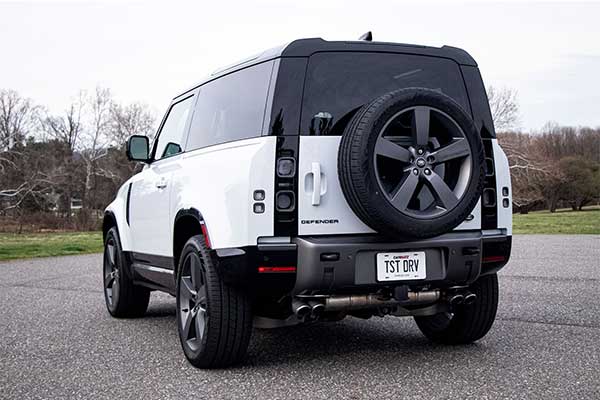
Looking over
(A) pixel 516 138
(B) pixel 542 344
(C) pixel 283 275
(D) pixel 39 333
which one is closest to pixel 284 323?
(C) pixel 283 275

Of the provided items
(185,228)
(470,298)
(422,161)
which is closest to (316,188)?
(422,161)

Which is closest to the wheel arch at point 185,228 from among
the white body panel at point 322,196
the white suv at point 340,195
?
the white suv at point 340,195

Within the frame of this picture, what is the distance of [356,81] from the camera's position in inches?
172

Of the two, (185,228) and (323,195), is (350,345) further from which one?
(323,195)

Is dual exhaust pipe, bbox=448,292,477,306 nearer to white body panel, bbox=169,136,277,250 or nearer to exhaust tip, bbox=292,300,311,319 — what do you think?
exhaust tip, bbox=292,300,311,319

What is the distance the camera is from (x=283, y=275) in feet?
13.3

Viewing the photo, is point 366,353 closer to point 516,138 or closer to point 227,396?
point 227,396

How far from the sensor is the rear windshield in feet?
13.9

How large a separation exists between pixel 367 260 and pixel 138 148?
2.98 m

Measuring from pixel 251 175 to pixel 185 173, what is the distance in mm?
1144

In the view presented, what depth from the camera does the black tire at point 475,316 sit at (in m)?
4.91

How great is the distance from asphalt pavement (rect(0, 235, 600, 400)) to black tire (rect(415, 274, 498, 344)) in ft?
0.35

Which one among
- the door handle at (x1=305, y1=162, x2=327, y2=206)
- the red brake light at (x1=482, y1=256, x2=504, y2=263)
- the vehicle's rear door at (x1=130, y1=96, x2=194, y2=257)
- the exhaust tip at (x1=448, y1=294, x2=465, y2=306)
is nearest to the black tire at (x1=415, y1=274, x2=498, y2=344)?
the red brake light at (x1=482, y1=256, x2=504, y2=263)

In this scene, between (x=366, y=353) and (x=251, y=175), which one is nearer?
(x=251, y=175)
